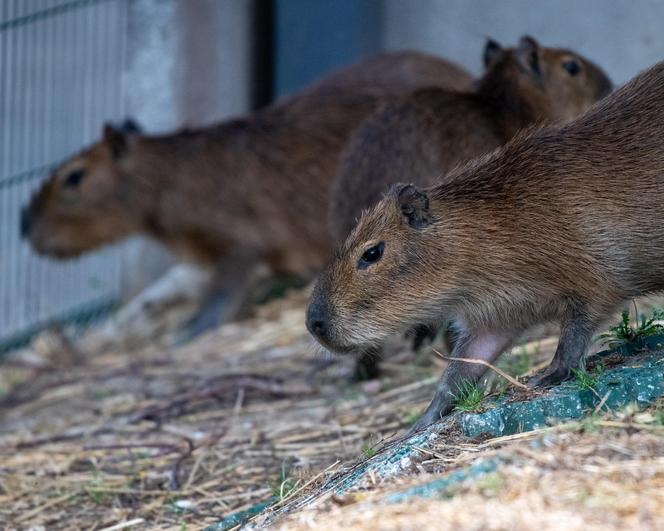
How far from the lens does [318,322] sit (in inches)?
146

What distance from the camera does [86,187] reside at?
7.90 meters

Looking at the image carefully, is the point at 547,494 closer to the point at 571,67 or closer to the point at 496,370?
the point at 496,370

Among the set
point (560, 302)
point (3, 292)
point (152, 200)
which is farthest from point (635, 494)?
point (3, 292)

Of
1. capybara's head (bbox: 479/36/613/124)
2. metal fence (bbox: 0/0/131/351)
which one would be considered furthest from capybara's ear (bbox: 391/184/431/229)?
metal fence (bbox: 0/0/131/351)

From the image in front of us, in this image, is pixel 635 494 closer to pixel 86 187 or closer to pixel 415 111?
pixel 415 111

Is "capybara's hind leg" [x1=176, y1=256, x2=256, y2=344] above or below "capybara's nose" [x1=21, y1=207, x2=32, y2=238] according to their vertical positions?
below

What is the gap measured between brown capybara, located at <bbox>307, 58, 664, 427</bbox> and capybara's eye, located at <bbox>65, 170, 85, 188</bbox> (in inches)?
A: 175

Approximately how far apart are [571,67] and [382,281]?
7.16 ft

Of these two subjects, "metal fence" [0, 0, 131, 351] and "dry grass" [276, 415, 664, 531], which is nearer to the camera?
"dry grass" [276, 415, 664, 531]

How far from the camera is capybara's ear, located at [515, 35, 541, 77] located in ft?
17.6

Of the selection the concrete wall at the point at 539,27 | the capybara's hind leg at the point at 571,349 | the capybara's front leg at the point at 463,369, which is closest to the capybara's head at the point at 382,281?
the capybara's front leg at the point at 463,369

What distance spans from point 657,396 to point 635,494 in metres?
0.67

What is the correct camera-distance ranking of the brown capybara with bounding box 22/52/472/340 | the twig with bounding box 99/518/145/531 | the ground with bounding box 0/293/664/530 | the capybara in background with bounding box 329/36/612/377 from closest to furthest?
the ground with bounding box 0/293/664/530, the twig with bounding box 99/518/145/531, the capybara in background with bounding box 329/36/612/377, the brown capybara with bounding box 22/52/472/340

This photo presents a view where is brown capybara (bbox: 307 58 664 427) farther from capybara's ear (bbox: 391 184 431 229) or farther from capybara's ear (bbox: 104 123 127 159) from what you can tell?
capybara's ear (bbox: 104 123 127 159)
